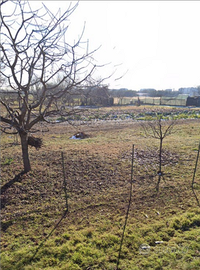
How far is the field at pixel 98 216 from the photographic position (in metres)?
2.77

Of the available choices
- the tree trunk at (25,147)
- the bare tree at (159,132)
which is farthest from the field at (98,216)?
the bare tree at (159,132)

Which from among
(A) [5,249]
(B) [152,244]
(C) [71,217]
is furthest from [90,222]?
(A) [5,249]

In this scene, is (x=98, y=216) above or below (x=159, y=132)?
below

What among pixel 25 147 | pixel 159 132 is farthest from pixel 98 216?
pixel 159 132

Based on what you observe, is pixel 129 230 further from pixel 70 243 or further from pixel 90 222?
pixel 70 243

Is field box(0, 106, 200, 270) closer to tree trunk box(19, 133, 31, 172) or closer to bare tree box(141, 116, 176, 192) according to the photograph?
tree trunk box(19, 133, 31, 172)

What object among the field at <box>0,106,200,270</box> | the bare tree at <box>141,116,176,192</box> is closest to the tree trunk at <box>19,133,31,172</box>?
the field at <box>0,106,200,270</box>

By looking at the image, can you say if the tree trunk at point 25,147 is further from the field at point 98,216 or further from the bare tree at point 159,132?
the bare tree at point 159,132

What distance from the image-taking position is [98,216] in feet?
12.2

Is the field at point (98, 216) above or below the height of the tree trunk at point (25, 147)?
below

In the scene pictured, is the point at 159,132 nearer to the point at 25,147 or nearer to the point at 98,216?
the point at 25,147

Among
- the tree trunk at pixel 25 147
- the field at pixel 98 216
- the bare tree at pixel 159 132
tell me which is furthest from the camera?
the bare tree at pixel 159 132

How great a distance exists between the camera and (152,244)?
306cm

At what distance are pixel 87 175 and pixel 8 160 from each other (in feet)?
9.45
